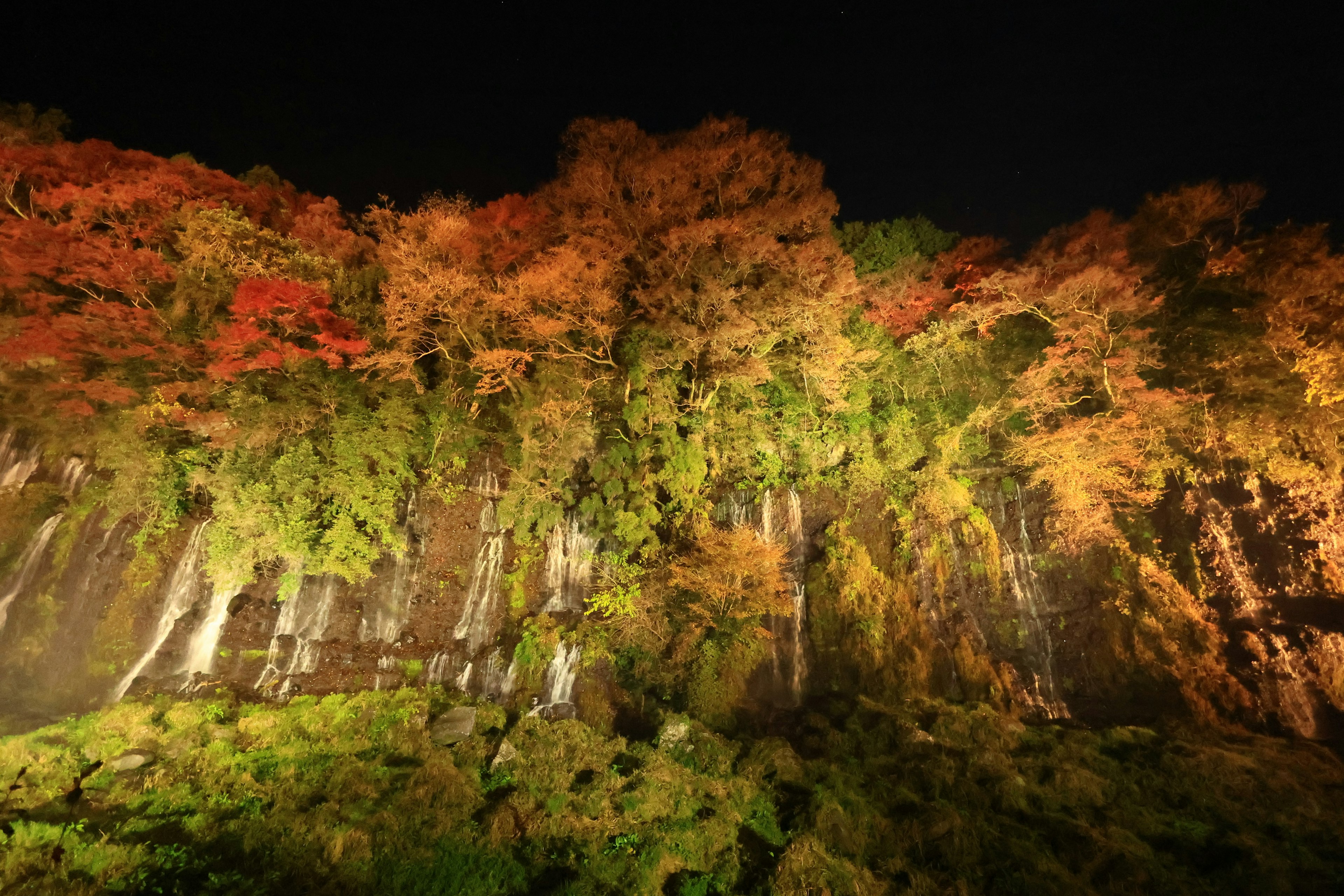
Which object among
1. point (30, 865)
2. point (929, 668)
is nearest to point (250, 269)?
point (30, 865)

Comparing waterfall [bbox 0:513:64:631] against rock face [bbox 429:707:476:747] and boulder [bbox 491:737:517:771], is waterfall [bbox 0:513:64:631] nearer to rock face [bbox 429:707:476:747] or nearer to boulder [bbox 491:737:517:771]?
rock face [bbox 429:707:476:747]

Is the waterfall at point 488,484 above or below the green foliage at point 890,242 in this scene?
below

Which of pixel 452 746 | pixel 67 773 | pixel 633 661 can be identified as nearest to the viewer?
pixel 67 773

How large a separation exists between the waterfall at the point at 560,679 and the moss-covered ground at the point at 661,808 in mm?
1753

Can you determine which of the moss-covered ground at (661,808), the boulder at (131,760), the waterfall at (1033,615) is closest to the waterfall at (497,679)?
the moss-covered ground at (661,808)

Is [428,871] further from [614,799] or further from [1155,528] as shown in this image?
[1155,528]

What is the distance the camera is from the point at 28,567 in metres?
14.2

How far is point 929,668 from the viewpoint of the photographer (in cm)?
1301

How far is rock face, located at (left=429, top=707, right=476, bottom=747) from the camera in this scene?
36.3ft

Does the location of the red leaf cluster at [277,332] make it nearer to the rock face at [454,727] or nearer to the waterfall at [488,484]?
the waterfall at [488,484]

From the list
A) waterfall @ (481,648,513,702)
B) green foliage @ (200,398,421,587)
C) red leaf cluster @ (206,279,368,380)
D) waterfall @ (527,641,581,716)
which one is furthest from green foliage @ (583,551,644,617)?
red leaf cluster @ (206,279,368,380)

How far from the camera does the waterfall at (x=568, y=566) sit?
1478cm

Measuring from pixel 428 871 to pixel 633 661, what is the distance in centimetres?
651

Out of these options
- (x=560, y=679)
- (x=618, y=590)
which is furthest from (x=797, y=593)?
(x=560, y=679)
